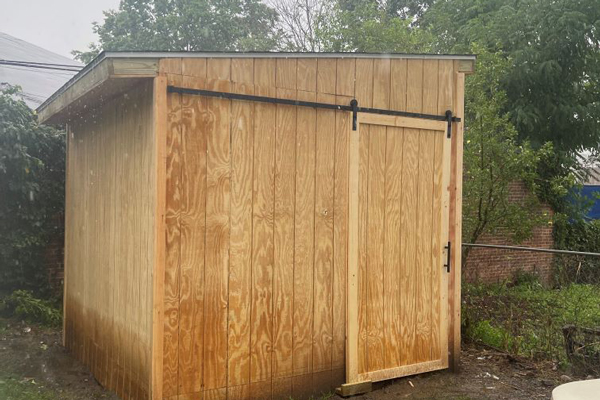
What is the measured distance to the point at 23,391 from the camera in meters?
4.97

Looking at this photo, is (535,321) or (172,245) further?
(535,321)

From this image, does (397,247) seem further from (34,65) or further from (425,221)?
(34,65)

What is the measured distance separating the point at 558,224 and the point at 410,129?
10.0 m

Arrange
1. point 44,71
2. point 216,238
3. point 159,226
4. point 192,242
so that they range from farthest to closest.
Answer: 1. point 44,71
2. point 216,238
3. point 192,242
4. point 159,226

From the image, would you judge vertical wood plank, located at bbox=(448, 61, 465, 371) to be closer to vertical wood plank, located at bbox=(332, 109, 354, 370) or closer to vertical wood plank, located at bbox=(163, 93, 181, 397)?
vertical wood plank, located at bbox=(332, 109, 354, 370)

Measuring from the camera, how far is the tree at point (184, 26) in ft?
66.3

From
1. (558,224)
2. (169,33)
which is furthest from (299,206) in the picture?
(169,33)

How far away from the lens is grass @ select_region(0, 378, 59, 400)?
4.84 m

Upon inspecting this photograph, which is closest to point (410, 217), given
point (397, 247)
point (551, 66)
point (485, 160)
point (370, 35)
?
point (397, 247)

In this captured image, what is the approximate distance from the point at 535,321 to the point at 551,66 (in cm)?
874

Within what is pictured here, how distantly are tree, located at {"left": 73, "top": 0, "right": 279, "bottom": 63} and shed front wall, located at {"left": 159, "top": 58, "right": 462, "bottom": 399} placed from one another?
14.7 meters

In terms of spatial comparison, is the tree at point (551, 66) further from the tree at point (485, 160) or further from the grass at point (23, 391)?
the grass at point (23, 391)

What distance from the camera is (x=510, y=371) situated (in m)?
5.73

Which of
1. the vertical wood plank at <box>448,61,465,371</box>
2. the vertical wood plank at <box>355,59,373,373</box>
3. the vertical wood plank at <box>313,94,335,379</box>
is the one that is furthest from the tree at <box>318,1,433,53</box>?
the vertical wood plank at <box>313,94,335,379</box>
